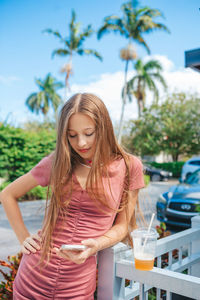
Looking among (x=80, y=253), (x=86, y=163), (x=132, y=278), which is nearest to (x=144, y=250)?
(x=132, y=278)

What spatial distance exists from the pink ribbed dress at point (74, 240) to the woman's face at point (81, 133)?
Answer: 0.15 m

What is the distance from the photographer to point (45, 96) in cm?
4553

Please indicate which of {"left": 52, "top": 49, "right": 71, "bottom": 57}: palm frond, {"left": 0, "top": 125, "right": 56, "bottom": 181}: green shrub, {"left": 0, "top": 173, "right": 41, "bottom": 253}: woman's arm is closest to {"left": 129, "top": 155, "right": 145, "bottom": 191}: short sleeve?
{"left": 0, "top": 173, "right": 41, "bottom": 253}: woman's arm

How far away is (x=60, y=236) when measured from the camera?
147cm

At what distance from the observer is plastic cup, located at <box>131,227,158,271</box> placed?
1.32m

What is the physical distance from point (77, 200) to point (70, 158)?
0.24m

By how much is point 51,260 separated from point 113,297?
1.13 ft

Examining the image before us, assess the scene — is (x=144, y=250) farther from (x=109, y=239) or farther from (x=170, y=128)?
(x=170, y=128)

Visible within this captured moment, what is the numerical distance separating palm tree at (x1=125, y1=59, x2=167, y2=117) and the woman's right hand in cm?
3116

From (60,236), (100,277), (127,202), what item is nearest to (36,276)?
(60,236)

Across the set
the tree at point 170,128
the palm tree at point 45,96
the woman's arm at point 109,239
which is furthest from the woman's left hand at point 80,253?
the palm tree at point 45,96

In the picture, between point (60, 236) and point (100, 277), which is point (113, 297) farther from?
point (60, 236)

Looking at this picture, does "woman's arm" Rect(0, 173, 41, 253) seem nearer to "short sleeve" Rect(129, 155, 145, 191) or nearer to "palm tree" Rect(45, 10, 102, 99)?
"short sleeve" Rect(129, 155, 145, 191)

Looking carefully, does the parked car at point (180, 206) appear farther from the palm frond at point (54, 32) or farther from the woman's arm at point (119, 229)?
the palm frond at point (54, 32)
